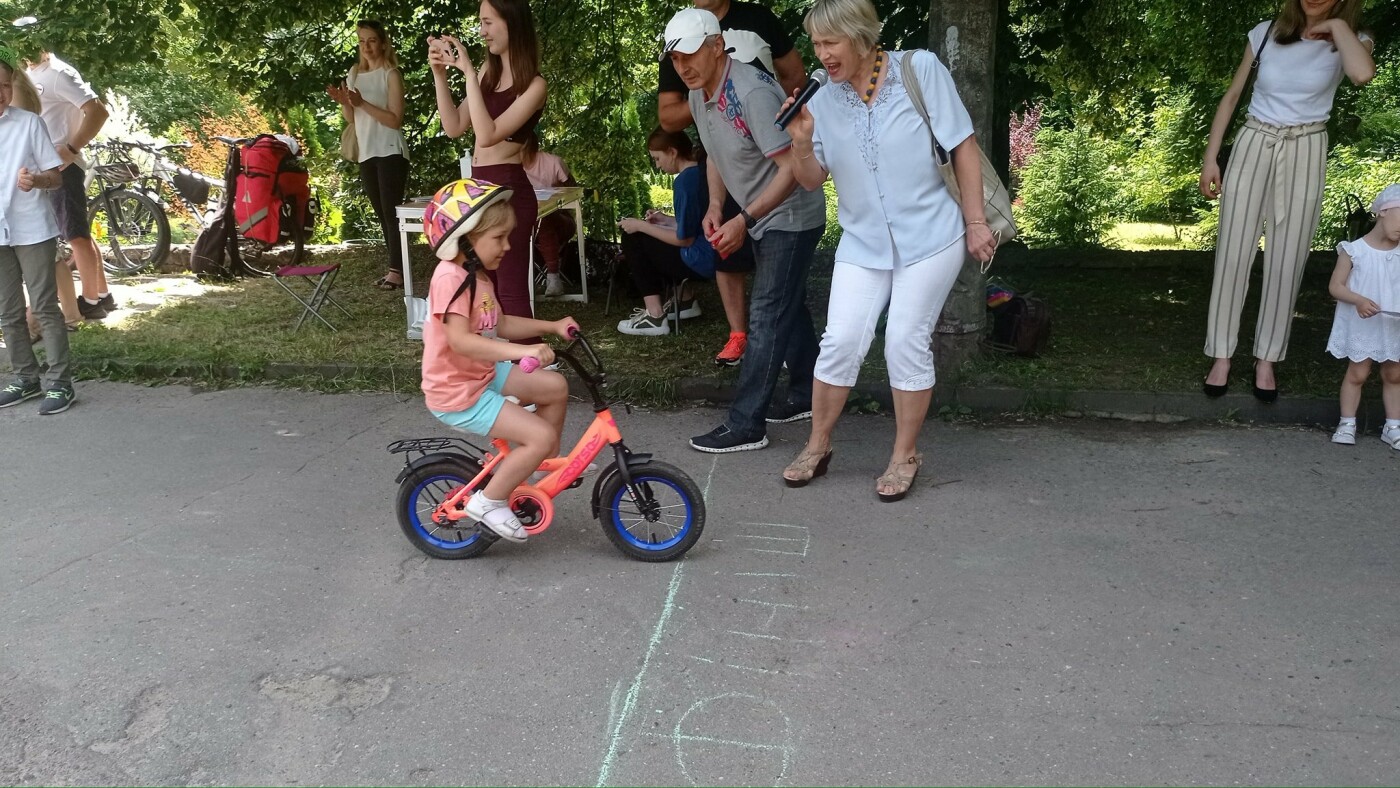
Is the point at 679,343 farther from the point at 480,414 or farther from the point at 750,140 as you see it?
the point at 480,414

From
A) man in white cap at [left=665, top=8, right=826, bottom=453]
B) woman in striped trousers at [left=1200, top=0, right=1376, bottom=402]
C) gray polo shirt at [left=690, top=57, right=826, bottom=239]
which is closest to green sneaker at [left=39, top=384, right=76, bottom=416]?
man in white cap at [left=665, top=8, right=826, bottom=453]

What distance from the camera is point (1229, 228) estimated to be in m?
5.97

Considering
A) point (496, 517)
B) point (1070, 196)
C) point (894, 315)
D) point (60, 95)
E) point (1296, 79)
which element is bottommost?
point (1070, 196)

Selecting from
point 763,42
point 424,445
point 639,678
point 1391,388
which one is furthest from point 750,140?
point 1391,388

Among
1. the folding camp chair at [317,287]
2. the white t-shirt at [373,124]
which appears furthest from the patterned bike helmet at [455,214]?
the white t-shirt at [373,124]

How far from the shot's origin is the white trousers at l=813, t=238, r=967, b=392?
4.70m

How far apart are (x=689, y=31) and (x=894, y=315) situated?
1470mm

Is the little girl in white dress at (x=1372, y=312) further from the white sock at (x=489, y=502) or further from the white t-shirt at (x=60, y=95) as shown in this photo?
the white t-shirt at (x=60, y=95)

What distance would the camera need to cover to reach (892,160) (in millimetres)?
4609

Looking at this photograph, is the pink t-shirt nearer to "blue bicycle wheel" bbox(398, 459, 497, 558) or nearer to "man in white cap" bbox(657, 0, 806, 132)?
"blue bicycle wheel" bbox(398, 459, 497, 558)

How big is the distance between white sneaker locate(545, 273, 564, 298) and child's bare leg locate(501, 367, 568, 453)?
4.83m

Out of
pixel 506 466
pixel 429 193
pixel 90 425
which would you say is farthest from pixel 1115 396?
pixel 429 193

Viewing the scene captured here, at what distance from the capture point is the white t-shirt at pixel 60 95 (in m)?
7.61

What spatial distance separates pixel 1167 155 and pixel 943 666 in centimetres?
1308
